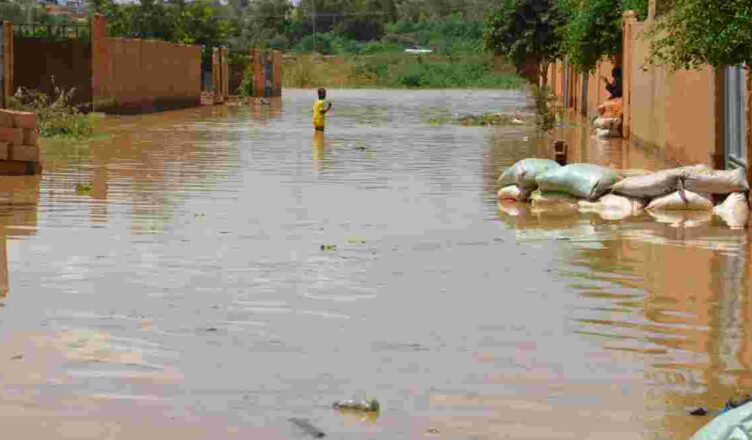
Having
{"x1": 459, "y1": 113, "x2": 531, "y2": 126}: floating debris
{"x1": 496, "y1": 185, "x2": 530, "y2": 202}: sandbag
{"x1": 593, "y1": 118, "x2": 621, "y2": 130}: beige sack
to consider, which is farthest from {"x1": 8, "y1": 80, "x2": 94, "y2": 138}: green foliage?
{"x1": 496, "y1": 185, "x2": 530, "y2": 202}: sandbag

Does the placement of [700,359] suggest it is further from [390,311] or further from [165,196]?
[165,196]

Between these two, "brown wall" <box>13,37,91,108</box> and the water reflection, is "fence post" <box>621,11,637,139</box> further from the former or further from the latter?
the water reflection

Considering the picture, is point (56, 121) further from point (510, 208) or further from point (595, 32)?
point (595, 32)

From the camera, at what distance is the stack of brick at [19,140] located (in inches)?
679

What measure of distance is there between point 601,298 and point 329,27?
11801 cm

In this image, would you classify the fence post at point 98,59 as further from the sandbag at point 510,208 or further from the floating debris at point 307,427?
the floating debris at point 307,427

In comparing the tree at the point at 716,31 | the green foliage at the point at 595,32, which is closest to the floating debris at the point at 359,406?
the tree at the point at 716,31

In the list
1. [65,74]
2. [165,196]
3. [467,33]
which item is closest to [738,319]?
[165,196]

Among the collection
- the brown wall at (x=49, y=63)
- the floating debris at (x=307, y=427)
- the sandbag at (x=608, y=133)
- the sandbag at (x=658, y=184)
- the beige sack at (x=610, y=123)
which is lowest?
the floating debris at (x=307, y=427)

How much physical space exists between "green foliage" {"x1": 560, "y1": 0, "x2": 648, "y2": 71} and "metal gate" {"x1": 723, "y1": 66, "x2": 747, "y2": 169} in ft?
52.7

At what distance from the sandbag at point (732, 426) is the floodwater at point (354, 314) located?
1.03 metres

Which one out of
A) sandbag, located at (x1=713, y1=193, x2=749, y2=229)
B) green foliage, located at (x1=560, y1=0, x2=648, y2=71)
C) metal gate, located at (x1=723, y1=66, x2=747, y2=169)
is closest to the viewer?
sandbag, located at (x1=713, y1=193, x2=749, y2=229)

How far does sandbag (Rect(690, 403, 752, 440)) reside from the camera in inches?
184

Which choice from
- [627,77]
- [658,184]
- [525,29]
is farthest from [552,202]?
[525,29]
